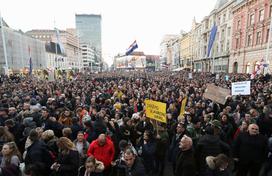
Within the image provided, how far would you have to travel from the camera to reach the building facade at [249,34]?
3139 cm

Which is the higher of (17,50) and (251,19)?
(251,19)

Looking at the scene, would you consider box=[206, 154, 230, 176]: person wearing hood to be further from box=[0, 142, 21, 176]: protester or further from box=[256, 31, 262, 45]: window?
box=[256, 31, 262, 45]: window

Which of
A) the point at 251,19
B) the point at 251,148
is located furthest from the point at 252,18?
the point at 251,148

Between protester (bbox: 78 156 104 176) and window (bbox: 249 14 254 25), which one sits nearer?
protester (bbox: 78 156 104 176)

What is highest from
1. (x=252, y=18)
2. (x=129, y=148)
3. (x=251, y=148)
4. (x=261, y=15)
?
(x=252, y=18)

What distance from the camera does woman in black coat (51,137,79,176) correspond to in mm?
3951

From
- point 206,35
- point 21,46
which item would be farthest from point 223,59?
A: point 21,46

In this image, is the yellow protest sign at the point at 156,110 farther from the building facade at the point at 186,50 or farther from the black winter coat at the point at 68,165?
the building facade at the point at 186,50

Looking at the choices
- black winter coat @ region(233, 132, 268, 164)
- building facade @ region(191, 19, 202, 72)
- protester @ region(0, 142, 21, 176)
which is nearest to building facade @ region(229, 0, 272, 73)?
building facade @ region(191, 19, 202, 72)

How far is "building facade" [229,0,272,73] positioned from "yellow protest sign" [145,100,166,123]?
27393 mm

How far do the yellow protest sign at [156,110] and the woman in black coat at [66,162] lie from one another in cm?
264

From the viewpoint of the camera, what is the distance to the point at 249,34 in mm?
36406

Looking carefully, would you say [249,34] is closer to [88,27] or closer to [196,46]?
[196,46]

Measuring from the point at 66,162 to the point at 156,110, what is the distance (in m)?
2.87
